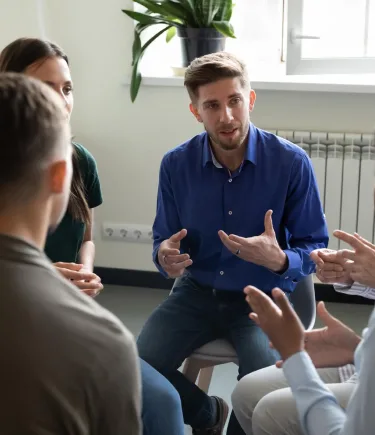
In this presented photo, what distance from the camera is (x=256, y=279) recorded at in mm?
2096

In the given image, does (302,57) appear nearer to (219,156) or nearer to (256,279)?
(219,156)

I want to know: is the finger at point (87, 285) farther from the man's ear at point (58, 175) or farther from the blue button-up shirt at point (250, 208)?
the man's ear at point (58, 175)

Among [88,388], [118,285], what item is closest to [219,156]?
[88,388]

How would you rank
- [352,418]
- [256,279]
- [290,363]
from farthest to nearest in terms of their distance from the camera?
[256,279], [290,363], [352,418]

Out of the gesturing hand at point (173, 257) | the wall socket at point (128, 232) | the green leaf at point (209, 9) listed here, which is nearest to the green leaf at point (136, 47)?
the green leaf at point (209, 9)

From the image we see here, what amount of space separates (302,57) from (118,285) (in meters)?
1.38

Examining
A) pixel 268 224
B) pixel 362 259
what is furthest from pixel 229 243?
pixel 362 259

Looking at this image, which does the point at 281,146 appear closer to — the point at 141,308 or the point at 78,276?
the point at 78,276

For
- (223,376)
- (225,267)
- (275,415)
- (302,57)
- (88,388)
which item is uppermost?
(302,57)

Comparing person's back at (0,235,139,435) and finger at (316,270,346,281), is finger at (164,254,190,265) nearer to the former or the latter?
finger at (316,270,346,281)

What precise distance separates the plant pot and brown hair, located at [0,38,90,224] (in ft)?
3.50

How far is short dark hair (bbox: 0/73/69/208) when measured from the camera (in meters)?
0.97

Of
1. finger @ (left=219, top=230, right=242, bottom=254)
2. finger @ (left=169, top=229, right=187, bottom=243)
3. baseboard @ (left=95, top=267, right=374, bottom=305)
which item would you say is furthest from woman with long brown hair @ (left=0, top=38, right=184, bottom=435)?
baseboard @ (left=95, top=267, right=374, bottom=305)

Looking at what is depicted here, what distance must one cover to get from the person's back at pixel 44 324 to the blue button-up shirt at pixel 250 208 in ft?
3.57
